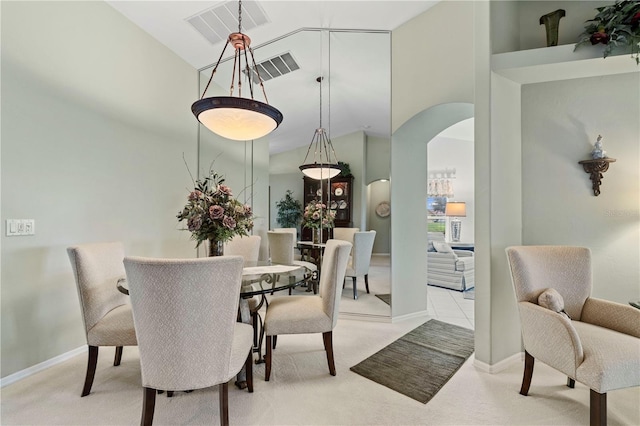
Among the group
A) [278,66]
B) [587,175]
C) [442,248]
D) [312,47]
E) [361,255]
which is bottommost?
[442,248]

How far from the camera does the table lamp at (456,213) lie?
8062 millimetres

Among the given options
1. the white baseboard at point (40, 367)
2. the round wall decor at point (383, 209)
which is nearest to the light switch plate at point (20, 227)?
the white baseboard at point (40, 367)

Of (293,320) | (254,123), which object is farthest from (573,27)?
(293,320)

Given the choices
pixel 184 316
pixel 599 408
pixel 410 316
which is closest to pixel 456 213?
pixel 410 316

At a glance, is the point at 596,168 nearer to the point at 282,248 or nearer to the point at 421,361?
the point at 421,361

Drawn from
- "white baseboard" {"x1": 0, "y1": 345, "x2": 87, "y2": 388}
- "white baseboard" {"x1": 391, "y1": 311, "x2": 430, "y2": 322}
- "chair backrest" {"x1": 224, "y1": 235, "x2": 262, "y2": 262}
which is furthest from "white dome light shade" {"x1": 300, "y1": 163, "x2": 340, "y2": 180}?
"white baseboard" {"x1": 0, "y1": 345, "x2": 87, "y2": 388}

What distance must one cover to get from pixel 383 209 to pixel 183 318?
2711 mm

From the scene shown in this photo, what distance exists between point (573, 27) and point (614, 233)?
1.77 metres

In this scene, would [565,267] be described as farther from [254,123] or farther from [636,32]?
[254,123]

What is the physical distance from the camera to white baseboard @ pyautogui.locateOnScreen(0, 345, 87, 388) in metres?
→ 2.17

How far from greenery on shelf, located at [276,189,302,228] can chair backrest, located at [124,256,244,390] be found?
239 centimetres

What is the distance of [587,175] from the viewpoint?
2.57 meters

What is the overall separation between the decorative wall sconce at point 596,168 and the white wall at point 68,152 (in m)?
4.28

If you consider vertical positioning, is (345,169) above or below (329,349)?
above
